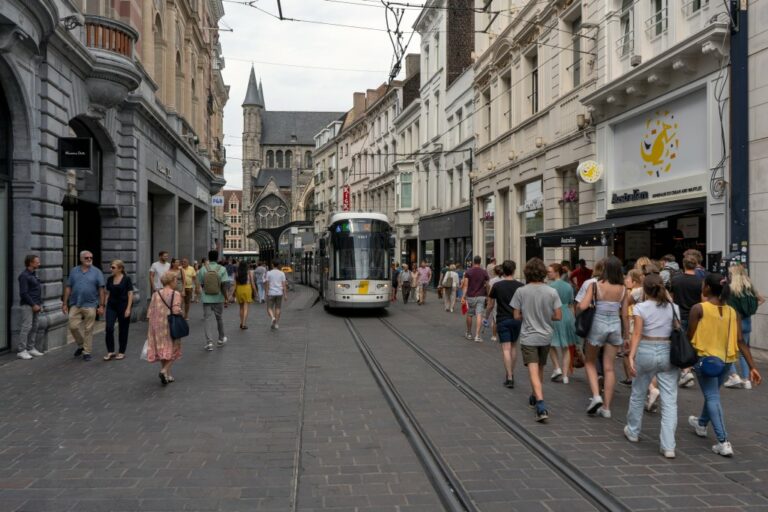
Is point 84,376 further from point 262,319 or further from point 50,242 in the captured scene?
point 262,319

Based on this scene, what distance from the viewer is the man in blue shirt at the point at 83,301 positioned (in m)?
10.4

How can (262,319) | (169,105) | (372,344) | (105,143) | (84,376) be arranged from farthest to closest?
1. (169,105)
2. (262,319)
3. (105,143)
4. (372,344)
5. (84,376)

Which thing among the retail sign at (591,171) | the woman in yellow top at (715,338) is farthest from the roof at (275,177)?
the woman in yellow top at (715,338)

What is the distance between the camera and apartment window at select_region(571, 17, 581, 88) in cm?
1864

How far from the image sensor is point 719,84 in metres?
12.3

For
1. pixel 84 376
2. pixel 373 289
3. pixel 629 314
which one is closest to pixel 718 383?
pixel 629 314

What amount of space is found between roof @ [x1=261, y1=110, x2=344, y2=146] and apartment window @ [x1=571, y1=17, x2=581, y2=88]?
86.2 meters

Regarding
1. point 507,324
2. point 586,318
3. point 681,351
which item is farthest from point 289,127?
point 681,351

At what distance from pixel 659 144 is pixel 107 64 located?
11.9 m

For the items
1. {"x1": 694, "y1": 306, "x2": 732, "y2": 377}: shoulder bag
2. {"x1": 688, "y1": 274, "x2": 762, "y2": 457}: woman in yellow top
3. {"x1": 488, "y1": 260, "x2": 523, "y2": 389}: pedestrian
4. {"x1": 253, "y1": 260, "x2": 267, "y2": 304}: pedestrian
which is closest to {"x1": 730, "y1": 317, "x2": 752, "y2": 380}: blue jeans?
{"x1": 488, "y1": 260, "x2": 523, "y2": 389}: pedestrian

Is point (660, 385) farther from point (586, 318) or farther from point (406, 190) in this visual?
point (406, 190)

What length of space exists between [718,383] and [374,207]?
152 ft

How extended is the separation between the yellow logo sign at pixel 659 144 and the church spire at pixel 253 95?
306 feet

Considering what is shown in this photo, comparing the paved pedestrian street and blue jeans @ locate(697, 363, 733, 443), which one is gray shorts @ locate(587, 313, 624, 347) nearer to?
the paved pedestrian street
